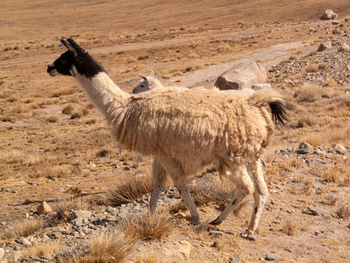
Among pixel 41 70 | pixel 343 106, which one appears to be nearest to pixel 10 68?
pixel 41 70

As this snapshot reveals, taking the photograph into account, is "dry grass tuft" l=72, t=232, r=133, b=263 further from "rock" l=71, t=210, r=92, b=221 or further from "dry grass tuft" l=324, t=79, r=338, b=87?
"dry grass tuft" l=324, t=79, r=338, b=87

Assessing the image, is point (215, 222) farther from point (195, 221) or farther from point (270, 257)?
point (270, 257)

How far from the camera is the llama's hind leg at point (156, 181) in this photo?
18.9 feet

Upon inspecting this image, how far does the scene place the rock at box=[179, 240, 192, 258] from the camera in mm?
4613

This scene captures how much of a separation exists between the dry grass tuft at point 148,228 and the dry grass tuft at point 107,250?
451 mm

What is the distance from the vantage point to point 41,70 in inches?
1232

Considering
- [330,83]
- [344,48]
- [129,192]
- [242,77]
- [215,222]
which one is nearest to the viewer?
[215,222]

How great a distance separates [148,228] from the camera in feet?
15.7

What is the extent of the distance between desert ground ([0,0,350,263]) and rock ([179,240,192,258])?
0.01 metres

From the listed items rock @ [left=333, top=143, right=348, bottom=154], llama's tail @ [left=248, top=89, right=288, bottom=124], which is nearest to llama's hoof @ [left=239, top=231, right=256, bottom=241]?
llama's tail @ [left=248, top=89, right=288, bottom=124]

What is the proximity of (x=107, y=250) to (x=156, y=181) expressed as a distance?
178 centimetres

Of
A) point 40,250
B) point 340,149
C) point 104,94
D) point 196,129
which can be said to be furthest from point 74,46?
point 340,149

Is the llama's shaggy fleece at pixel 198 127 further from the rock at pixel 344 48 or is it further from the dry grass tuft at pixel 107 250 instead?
the rock at pixel 344 48

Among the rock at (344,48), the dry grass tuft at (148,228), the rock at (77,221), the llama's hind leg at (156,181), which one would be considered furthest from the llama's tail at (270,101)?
the rock at (344,48)
